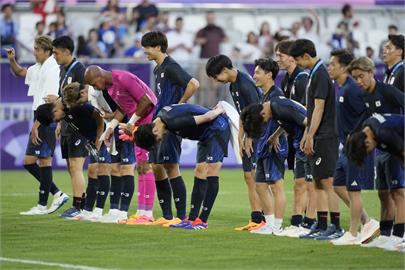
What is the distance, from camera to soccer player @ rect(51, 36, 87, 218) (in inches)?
660

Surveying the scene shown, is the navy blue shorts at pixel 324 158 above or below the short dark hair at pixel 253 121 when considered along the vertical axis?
below

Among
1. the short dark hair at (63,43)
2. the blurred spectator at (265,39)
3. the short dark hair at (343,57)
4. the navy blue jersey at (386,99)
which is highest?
the blurred spectator at (265,39)

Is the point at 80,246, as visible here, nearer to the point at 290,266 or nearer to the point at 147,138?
the point at 147,138

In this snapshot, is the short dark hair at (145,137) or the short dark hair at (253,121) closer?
the short dark hair at (253,121)

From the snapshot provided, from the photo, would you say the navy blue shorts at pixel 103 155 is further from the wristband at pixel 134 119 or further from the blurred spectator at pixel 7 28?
the blurred spectator at pixel 7 28

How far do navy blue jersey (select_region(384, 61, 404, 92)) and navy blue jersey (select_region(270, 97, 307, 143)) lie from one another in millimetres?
1151

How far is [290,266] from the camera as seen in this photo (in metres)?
11.5

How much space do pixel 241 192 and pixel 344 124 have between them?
7.86 meters

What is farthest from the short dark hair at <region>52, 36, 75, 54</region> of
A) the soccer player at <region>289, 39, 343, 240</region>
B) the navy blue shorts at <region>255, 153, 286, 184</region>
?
the soccer player at <region>289, 39, 343, 240</region>

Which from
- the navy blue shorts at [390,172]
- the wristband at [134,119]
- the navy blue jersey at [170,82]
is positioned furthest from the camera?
the navy blue jersey at [170,82]

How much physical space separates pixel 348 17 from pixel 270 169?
17.1m

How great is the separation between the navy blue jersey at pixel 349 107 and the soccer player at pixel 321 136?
242 mm

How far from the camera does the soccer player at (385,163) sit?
41.8ft

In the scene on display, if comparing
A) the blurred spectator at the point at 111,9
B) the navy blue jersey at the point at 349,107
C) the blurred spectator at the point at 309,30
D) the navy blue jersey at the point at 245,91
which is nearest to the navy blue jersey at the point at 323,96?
the navy blue jersey at the point at 349,107
